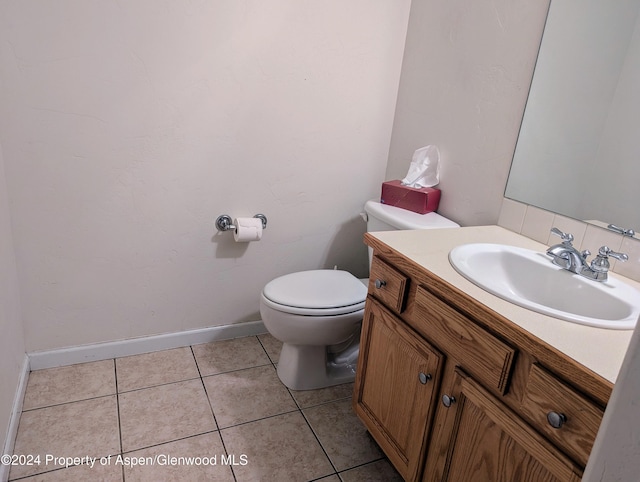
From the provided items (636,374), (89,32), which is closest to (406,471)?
(636,374)

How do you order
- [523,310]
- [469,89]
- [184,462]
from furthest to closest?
[469,89] < [184,462] < [523,310]

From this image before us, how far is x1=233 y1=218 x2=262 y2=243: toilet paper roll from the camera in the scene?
6.01 ft

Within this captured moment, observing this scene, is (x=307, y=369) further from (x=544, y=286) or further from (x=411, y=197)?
(x=544, y=286)

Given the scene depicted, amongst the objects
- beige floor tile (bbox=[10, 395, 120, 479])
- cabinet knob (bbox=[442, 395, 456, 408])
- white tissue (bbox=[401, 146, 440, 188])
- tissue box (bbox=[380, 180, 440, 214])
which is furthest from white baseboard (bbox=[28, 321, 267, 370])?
cabinet knob (bbox=[442, 395, 456, 408])

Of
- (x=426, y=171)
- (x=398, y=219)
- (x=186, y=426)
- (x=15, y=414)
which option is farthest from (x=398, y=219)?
(x=15, y=414)

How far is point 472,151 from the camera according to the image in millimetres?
Answer: 1646

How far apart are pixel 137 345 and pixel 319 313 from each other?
2.89ft

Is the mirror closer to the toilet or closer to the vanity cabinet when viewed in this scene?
the toilet

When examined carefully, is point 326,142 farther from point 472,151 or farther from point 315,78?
point 472,151

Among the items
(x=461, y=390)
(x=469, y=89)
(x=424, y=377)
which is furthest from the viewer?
(x=469, y=89)

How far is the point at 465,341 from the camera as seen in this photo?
0.98 meters

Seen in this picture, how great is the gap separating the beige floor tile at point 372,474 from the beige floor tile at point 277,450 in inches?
2.4

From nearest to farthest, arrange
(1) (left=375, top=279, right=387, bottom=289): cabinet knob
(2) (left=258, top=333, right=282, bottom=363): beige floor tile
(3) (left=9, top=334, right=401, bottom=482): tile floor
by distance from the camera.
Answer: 1. (1) (left=375, top=279, right=387, bottom=289): cabinet knob
2. (3) (left=9, top=334, right=401, bottom=482): tile floor
3. (2) (left=258, top=333, right=282, bottom=363): beige floor tile

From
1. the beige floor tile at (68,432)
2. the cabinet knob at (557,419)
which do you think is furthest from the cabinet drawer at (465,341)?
the beige floor tile at (68,432)
